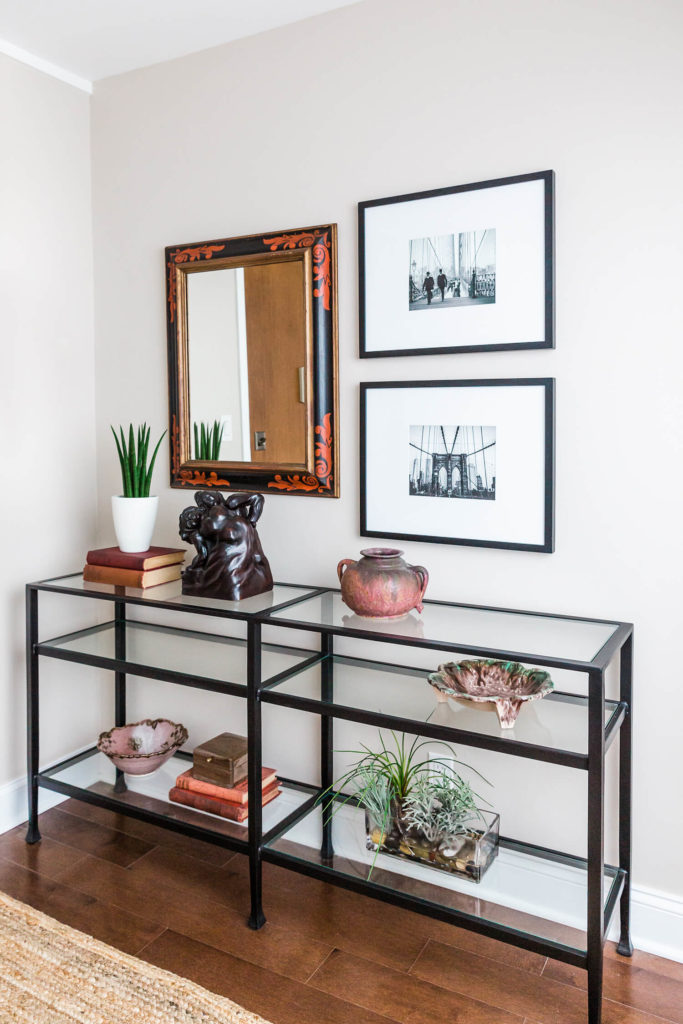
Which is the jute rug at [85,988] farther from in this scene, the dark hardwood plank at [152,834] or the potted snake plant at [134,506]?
the potted snake plant at [134,506]

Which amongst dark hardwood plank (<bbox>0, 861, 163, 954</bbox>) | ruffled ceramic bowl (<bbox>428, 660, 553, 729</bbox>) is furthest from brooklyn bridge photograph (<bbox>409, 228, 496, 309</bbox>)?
dark hardwood plank (<bbox>0, 861, 163, 954</bbox>)

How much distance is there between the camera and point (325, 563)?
2.34 m

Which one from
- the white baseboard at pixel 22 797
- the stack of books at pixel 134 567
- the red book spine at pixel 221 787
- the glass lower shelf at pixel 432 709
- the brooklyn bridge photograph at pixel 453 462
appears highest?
the brooklyn bridge photograph at pixel 453 462

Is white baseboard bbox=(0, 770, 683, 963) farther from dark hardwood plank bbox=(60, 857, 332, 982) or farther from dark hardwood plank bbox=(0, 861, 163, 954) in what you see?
dark hardwood plank bbox=(0, 861, 163, 954)

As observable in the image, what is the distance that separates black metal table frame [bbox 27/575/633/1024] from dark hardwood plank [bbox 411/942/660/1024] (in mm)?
131

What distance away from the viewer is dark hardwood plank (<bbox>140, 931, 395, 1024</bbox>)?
5.58 feet

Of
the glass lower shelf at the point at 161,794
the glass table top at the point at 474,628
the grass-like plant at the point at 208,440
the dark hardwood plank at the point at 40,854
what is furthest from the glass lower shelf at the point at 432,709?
the dark hardwood plank at the point at 40,854

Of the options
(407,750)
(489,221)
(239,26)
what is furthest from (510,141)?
(407,750)

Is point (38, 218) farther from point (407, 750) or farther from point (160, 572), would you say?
point (407, 750)

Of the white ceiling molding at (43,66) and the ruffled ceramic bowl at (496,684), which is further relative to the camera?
the white ceiling molding at (43,66)

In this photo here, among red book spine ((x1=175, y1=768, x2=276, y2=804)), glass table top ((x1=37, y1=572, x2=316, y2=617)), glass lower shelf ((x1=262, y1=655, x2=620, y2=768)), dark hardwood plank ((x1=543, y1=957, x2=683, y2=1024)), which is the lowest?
dark hardwood plank ((x1=543, y1=957, x2=683, y2=1024))

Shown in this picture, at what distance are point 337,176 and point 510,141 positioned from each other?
0.51m

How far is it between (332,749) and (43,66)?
235cm

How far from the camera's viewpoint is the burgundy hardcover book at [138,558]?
2287 mm
